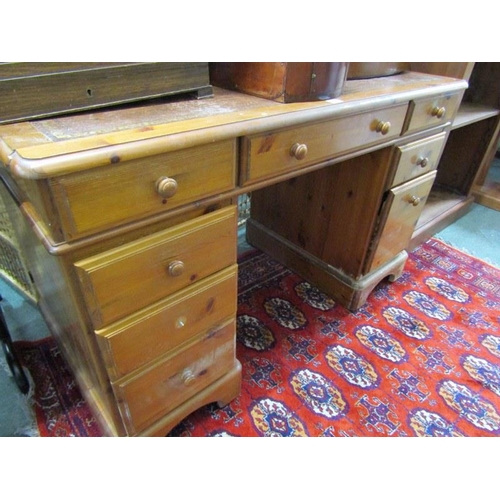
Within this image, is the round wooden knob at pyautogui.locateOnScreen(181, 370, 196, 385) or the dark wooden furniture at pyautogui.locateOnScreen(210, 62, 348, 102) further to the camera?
the round wooden knob at pyautogui.locateOnScreen(181, 370, 196, 385)

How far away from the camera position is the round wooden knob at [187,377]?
0.89m

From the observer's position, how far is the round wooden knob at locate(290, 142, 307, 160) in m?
0.79

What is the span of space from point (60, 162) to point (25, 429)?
0.89m

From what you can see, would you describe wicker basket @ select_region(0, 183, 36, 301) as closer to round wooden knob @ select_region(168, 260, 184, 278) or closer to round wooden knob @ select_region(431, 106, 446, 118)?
round wooden knob @ select_region(168, 260, 184, 278)

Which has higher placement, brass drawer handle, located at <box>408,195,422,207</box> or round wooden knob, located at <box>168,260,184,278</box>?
round wooden knob, located at <box>168,260,184,278</box>

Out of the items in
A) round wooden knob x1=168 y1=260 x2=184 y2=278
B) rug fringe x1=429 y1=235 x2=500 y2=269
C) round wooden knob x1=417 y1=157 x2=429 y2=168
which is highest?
round wooden knob x1=168 y1=260 x2=184 y2=278

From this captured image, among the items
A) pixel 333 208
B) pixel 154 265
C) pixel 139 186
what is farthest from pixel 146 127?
pixel 333 208

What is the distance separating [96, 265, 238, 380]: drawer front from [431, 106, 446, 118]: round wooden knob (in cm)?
85

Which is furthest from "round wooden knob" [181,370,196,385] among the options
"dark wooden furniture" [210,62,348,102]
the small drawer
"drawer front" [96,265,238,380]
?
the small drawer

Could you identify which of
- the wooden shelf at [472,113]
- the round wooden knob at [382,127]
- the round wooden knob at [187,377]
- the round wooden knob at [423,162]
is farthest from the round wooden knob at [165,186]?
the wooden shelf at [472,113]

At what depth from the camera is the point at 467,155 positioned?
6.55 ft

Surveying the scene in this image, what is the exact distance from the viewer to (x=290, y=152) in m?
0.79

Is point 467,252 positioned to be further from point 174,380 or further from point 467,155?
point 174,380
